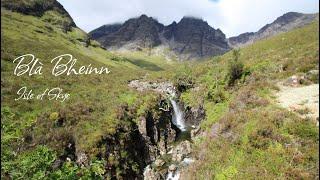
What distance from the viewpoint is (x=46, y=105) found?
1533 inches

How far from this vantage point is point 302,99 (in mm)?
26875

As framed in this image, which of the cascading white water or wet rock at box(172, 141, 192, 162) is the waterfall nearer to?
wet rock at box(172, 141, 192, 162)

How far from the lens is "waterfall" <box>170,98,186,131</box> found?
50.1m

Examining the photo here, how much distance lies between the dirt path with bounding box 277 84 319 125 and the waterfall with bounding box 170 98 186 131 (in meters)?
20.6

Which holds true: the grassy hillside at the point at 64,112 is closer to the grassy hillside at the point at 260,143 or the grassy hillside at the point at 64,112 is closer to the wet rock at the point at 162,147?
the wet rock at the point at 162,147

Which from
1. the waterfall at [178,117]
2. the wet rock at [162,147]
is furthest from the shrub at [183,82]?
the wet rock at [162,147]

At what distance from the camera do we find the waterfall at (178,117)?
50141 mm

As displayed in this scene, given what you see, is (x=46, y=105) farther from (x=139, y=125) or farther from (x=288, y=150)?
(x=288, y=150)

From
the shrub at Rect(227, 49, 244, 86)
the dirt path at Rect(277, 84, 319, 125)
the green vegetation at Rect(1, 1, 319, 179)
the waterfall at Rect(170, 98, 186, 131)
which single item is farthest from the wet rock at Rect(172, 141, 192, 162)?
the dirt path at Rect(277, 84, 319, 125)

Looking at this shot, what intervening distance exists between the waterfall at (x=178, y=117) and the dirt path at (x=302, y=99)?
20575 millimetres

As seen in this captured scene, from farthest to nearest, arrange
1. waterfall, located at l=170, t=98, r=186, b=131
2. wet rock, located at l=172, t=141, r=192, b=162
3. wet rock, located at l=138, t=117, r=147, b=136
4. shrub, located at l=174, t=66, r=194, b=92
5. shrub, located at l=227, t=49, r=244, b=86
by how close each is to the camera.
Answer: shrub, located at l=174, t=66, r=194, b=92
waterfall, located at l=170, t=98, r=186, b=131
shrub, located at l=227, t=49, r=244, b=86
wet rock, located at l=138, t=117, r=147, b=136
wet rock, located at l=172, t=141, r=192, b=162

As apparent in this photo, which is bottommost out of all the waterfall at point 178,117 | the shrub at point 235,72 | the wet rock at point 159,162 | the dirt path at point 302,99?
A: the wet rock at point 159,162

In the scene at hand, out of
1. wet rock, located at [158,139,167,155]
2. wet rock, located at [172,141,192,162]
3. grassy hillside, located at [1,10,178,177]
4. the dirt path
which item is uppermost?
the dirt path

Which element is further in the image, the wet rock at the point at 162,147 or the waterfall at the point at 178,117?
the waterfall at the point at 178,117
